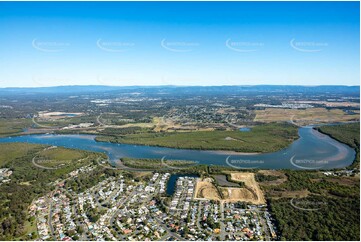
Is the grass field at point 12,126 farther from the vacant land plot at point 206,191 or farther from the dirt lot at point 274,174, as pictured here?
the dirt lot at point 274,174

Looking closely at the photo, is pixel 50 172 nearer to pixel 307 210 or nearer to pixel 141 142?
pixel 141 142

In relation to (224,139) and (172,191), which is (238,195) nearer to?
(172,191)

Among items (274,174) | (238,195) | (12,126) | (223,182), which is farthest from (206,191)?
(12,126)

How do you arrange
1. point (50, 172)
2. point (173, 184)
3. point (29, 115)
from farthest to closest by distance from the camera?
point (29, 115) → point (50, 172) → point (173, 184)

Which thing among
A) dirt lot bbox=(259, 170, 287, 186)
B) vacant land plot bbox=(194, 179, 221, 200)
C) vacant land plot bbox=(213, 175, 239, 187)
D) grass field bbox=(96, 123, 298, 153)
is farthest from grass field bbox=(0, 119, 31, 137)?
dirt lot bbox=(259, 170, 287, 186)

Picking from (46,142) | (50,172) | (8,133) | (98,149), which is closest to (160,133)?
(98,149)

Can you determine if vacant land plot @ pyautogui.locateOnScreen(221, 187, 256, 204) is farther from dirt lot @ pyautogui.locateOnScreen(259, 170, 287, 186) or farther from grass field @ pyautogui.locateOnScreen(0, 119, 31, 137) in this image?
grass field @ pyautogui.locateOnScreen(0, 119, 31, 137)
